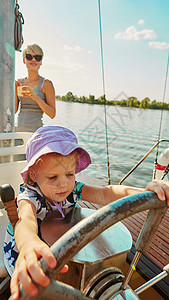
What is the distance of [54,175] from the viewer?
0.97 m

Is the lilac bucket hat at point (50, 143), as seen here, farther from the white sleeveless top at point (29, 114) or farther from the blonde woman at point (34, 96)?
the white sleeveless top at point (29, 114)

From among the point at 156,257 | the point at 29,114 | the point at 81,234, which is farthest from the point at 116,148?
the point at 81,234

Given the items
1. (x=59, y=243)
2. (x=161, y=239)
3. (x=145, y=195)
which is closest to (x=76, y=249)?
(x=59, y=243)

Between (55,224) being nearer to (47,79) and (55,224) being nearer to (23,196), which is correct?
(23,196)

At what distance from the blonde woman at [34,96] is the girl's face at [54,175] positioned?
107 centimetres

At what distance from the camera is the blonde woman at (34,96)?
6.49 ft

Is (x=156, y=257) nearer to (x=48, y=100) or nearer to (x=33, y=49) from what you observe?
(x=48, y=100)

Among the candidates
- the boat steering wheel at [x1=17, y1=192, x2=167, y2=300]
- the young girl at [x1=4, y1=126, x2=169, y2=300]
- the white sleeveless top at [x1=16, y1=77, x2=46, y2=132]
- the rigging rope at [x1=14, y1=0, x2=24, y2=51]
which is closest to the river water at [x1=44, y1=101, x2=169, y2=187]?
the white sleeveless top at [x1=16, y1=77, x2=46, y2=132]

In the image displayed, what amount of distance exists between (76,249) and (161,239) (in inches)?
72.0

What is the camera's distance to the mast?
5.23 feet

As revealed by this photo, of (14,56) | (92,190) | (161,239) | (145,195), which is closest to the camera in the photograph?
(145,195)

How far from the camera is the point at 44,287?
1.22 feet

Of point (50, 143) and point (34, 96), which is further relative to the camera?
point (34, 96)

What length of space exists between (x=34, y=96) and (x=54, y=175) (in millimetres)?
1120
